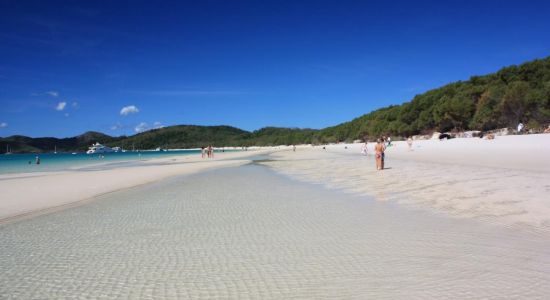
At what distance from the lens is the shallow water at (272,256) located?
4.51 meters

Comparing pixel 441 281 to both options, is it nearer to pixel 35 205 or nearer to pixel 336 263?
pixel 336 263

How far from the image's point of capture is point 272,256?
594 cm

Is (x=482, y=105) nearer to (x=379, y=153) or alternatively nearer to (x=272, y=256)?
(x=379, y=153)

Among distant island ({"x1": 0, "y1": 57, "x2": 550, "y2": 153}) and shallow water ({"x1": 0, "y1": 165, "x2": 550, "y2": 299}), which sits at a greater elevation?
distant island ({"x1": 0, "y1": 57, "x2": 550, "y2": 153})

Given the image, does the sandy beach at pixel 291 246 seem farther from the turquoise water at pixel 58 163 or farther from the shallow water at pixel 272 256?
the turquoise water at pixel 58 163

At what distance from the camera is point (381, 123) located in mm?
103750

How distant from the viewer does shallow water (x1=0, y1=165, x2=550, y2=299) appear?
451cm

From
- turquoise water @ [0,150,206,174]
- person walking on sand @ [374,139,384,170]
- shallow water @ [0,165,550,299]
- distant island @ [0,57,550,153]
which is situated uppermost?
distant island @ [0,57,550,153]

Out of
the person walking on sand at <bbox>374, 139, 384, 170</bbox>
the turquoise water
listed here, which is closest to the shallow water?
the person walking on sand at <bbox>374, 139, 384, 170</bbox>

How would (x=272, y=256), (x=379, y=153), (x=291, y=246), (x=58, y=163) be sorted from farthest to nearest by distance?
(x=58, y=163)
(x=379, y=153)
(x=291, y=246)
(x=272, y=256)

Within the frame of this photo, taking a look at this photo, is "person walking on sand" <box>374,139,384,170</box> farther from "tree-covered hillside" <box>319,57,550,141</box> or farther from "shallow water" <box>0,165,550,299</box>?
"tree-covered hillside" <box>319,57,550,141</box>

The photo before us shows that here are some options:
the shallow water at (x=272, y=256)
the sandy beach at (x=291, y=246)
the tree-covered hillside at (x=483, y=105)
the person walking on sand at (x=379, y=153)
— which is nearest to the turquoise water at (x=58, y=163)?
the person walking on sand at (x=379, y=153)

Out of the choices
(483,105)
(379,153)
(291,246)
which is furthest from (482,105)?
(291,246)

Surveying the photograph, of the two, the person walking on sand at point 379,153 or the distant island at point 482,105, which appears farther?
the distant island at point 482,105
